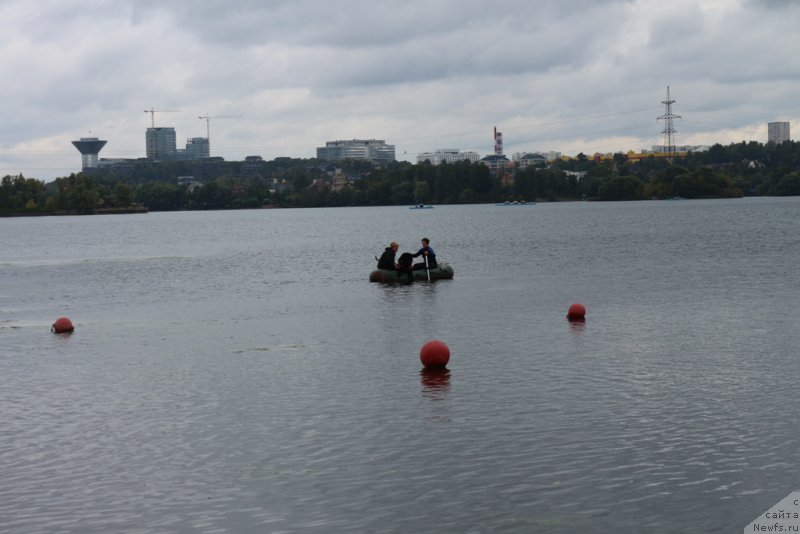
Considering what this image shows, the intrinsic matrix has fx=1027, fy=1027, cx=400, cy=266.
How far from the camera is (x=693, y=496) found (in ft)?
52.6

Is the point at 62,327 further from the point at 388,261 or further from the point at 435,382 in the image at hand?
the point at 388,261

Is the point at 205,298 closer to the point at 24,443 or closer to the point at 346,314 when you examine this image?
the point at 346,314

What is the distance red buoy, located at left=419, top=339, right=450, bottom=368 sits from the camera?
27.4m

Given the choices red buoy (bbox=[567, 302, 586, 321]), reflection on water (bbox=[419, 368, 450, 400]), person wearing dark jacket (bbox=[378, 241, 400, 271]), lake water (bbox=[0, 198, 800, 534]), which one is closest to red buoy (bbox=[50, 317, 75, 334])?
lake water (bbox=[0, 198, 800, 534])

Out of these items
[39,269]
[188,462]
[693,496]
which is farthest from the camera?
[39,269]

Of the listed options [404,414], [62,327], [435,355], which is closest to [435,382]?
[435,355]

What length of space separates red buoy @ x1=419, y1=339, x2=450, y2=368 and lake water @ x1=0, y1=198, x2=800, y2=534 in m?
0.47

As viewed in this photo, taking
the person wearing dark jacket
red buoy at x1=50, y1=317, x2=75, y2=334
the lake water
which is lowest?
the lake water

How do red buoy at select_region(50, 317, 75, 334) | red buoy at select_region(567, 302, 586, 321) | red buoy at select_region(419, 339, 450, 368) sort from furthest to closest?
red buoy at select_region(50, 317, 75, 334)
red buoy at select_region(567, 302, 586, 321)
red buoy at select_region(419, 339, 450, 368)

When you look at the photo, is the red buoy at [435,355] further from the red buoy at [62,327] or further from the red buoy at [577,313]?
the red buoy at [62,327]

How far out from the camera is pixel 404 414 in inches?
878

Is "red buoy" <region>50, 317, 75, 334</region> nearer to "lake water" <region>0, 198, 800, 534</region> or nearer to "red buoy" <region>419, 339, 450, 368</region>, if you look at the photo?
"lake water" <region>0, 198, 800, 534</region>

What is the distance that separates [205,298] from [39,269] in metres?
34.7

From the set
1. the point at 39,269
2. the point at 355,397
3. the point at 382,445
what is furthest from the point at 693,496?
the point at 39,269
